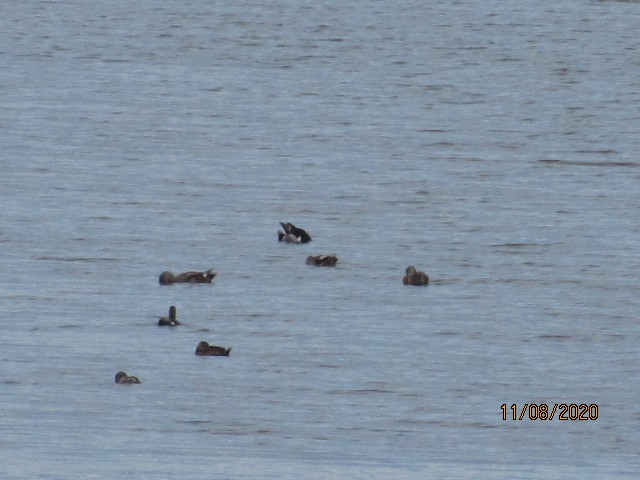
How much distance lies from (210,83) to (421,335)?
16381mm

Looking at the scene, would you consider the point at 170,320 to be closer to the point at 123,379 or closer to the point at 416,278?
the point at 123,379

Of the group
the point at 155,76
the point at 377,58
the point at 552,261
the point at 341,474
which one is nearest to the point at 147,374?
the point at 341,474

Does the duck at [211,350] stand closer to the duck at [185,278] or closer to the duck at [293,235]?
the duck at [185,278]

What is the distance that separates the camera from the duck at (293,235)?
18141 mm

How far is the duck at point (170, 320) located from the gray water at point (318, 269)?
0.36 ft

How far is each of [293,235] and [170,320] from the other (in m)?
3.54

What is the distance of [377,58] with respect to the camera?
34.8 metres

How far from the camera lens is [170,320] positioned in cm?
1478

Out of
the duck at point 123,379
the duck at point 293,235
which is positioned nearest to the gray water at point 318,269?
the duck at point 123,379

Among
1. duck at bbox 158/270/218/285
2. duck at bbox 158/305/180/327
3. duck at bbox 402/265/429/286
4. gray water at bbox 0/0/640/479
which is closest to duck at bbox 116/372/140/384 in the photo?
gray water at bbox 0/0/640/479

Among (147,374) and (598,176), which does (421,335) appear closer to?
(147,374)
